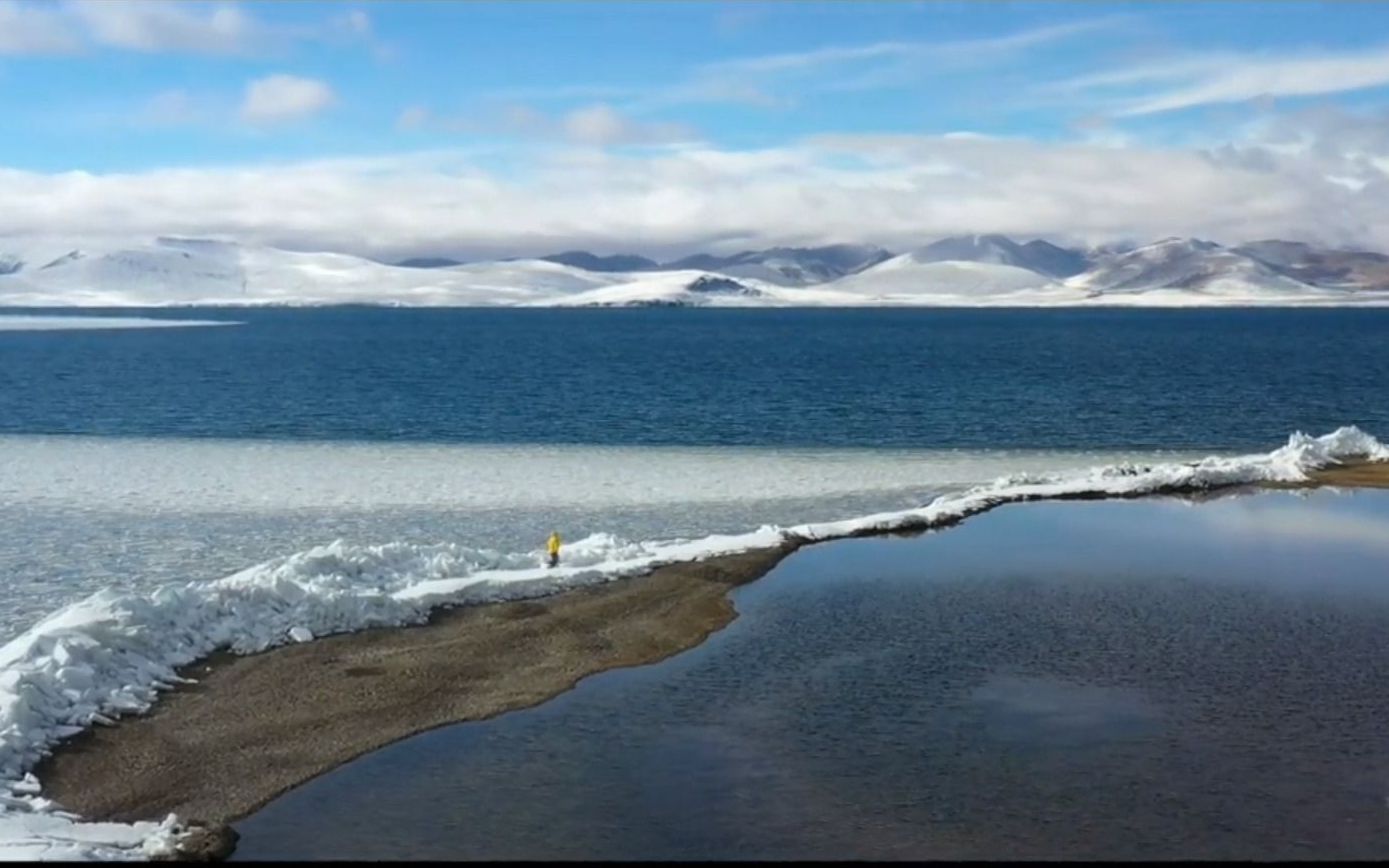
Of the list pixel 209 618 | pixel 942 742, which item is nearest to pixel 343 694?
pixel 209 618

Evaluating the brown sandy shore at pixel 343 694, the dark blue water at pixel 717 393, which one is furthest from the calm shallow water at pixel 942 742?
the dark blue water at pixel 717 393

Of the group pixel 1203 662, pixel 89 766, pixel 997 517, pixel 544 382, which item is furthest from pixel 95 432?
pixel 1203 662

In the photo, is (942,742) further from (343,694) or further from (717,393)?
(717,393)

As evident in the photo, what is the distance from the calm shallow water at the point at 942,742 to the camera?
11.7 metres

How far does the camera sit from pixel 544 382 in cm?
6994

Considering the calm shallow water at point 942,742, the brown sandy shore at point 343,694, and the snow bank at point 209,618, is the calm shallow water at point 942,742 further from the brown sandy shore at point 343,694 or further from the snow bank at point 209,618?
the snow bank at point 209,618

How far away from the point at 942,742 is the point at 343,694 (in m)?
6.87

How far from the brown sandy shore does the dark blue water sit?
23321 millimetres

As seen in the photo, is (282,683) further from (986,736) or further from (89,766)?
(986,736)

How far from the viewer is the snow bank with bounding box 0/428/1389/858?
1197cm

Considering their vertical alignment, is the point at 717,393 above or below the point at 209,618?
above

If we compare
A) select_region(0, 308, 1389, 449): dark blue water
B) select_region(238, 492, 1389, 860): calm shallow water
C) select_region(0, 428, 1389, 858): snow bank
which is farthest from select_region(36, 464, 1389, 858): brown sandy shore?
select_region(0, 308, 1389, 449): dark blue water

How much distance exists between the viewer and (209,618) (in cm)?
1761

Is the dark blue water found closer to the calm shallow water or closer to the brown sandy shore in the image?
the calm shallow water
